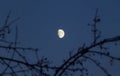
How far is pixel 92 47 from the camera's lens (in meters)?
1.91

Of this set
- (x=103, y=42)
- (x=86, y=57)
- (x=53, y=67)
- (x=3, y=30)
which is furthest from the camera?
(x=3, y=30)

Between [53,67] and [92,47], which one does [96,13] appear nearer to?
[92,47]

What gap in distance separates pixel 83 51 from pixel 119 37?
355 millimetres

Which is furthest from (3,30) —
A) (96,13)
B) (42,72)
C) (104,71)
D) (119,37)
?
(119,37)

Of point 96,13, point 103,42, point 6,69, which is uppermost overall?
point 96,13

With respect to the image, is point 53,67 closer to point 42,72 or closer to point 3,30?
point 42,72

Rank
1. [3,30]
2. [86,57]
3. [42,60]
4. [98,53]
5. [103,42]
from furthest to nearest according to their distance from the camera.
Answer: [3,30] → [42,60] → [86,57] → [98,53] → [103,42]

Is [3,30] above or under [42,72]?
above

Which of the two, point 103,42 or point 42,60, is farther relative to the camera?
point 42,60

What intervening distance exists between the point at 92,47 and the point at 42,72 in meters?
0.71

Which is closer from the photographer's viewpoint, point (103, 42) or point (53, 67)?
point (103, 42)

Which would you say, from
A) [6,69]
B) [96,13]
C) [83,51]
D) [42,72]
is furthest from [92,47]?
[6,69]

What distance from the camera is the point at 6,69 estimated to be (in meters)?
2.69

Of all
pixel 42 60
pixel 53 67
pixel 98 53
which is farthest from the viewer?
pixel 42 60
